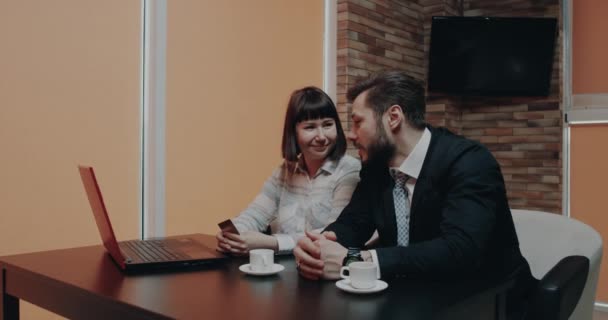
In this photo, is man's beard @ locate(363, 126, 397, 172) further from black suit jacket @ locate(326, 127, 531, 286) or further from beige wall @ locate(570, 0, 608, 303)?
beige wall @ locate(570, 0, 608, 303)

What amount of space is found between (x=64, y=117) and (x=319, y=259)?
67.1 inches

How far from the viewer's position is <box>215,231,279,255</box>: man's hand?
160cm

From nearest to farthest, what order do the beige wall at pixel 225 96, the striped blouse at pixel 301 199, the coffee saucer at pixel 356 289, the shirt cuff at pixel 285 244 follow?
the coffee saucer at pixel 356 289 → the shirt cuff at pixel 285 244 → the striped blouse at pixel 301 199 → the beige wall at pixel 225 96

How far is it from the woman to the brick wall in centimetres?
168

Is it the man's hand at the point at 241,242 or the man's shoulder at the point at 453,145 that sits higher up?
the man's shoulder at the point at 453,145

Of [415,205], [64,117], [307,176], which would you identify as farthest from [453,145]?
[64,117]

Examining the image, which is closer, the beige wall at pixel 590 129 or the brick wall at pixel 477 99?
the brick wall at pixel 477 99

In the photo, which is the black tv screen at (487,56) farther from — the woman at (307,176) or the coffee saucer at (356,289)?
the coffee saucer at (356,289)

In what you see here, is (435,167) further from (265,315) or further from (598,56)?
(598,56)

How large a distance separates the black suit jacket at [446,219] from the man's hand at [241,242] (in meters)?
0.21

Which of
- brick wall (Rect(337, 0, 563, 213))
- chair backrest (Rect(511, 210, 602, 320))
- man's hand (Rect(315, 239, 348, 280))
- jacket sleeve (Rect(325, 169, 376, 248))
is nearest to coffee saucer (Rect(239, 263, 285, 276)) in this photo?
man's hand (Rect(315, 239, 348, 280))

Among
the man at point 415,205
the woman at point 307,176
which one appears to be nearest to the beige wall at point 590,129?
the woman at point 307,176

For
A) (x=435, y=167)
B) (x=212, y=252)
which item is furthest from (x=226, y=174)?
(x=435, y=167)

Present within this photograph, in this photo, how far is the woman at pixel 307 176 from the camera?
2.00 meters
